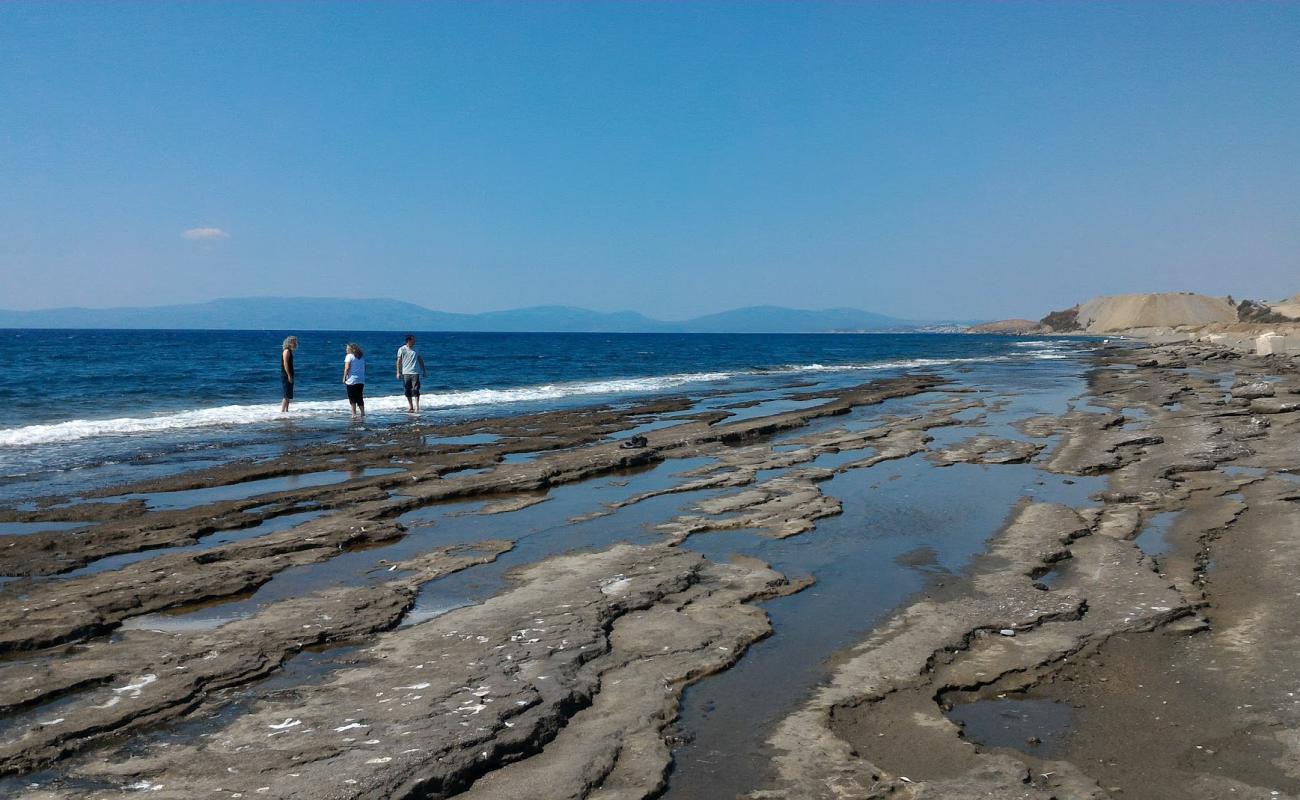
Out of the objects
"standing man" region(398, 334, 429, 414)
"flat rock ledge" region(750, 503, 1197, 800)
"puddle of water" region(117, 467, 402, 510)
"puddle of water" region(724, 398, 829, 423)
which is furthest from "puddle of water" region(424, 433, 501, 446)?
"flat rock ledge" region(750, 503, 1197, 800)

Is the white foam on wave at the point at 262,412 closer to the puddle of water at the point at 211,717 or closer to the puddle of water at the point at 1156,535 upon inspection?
the puddle of water at the point at 211,717

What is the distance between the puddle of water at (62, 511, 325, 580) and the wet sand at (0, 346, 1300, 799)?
0.21ft

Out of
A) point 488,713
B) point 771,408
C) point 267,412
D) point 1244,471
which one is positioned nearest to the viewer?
point 488,713

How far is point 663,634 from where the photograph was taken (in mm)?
5969

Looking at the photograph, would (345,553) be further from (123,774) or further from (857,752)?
(857,752)

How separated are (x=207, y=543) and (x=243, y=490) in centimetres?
315

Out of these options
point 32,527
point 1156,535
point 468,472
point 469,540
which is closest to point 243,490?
point 32,527

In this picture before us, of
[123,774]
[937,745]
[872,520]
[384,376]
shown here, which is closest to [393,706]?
[123,774]

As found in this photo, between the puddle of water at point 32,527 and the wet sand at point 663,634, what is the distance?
0.09m

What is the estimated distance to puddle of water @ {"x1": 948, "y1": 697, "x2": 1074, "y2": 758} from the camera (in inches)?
173

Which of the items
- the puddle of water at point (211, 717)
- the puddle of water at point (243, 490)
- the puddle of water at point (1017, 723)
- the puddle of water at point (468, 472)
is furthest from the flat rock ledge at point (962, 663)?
the puddle of water at point (243, 490)

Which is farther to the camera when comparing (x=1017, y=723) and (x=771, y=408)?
(x=771, y=408)

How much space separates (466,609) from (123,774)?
267cm

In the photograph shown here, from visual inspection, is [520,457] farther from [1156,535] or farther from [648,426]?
[1156,535]
